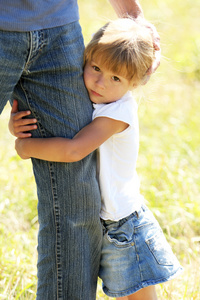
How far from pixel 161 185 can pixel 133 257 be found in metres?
1.62

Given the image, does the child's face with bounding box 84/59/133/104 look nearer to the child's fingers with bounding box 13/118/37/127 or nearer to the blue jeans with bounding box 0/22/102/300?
the blue jeans with bounding box 0/22/102/300

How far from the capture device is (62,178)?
190cm

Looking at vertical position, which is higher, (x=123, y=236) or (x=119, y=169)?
(x=119, y=169)

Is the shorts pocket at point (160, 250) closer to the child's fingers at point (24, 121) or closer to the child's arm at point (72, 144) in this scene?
the child's arm at point (72, 144)

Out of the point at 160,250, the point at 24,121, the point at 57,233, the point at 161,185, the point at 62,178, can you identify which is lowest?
the point at 161,185

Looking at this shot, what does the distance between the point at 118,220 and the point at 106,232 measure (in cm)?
8

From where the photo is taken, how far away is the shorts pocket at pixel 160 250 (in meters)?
2.08

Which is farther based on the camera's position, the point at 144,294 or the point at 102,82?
the point at 144,294

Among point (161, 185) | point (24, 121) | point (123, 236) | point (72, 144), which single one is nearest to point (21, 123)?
point (24, 121)

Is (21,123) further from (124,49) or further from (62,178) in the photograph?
(124,49)

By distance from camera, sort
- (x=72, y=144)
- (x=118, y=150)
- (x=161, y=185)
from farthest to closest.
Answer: (x=161, y=185)
(x=118, y=150)
(x=72, y=144)

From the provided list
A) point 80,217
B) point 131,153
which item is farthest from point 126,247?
point 131,153

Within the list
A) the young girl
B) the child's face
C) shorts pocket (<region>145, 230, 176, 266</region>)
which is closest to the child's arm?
the young girl

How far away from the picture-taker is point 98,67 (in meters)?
1.96
